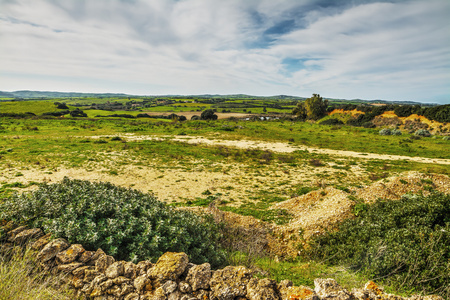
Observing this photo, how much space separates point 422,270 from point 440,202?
3.66 metres

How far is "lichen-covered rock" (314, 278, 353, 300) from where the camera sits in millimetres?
3549

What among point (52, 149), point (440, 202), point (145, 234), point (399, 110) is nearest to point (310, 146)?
point (440, 202)

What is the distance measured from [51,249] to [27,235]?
3.19 ft

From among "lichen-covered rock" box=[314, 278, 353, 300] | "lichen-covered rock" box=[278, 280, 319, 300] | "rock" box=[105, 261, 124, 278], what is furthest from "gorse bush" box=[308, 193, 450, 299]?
"rock" box=[105, 261, 124, 278]

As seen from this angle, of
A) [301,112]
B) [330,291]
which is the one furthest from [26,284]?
[301,112]

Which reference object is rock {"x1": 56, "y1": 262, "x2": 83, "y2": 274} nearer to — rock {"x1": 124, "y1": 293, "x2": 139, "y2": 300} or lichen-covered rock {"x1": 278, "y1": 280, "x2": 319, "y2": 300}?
rock {"x1": 124, "y1": 293, "x2": 139, "y2": 300}

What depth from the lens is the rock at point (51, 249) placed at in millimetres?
4211

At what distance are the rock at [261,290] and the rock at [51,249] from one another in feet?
13.0

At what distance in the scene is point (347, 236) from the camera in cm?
843

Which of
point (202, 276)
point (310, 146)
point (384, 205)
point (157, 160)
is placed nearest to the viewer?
point (202, 276)

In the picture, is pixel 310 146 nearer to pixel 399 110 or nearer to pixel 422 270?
pixel 422 270

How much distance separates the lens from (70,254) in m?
4.27

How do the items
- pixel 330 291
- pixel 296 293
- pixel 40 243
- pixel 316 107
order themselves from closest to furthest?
1. pixel 296 293
2. pixel 330 291
3. pixel 40 243
4. pixel 316 107

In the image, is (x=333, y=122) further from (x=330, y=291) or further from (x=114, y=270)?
(x=114, y=270)
